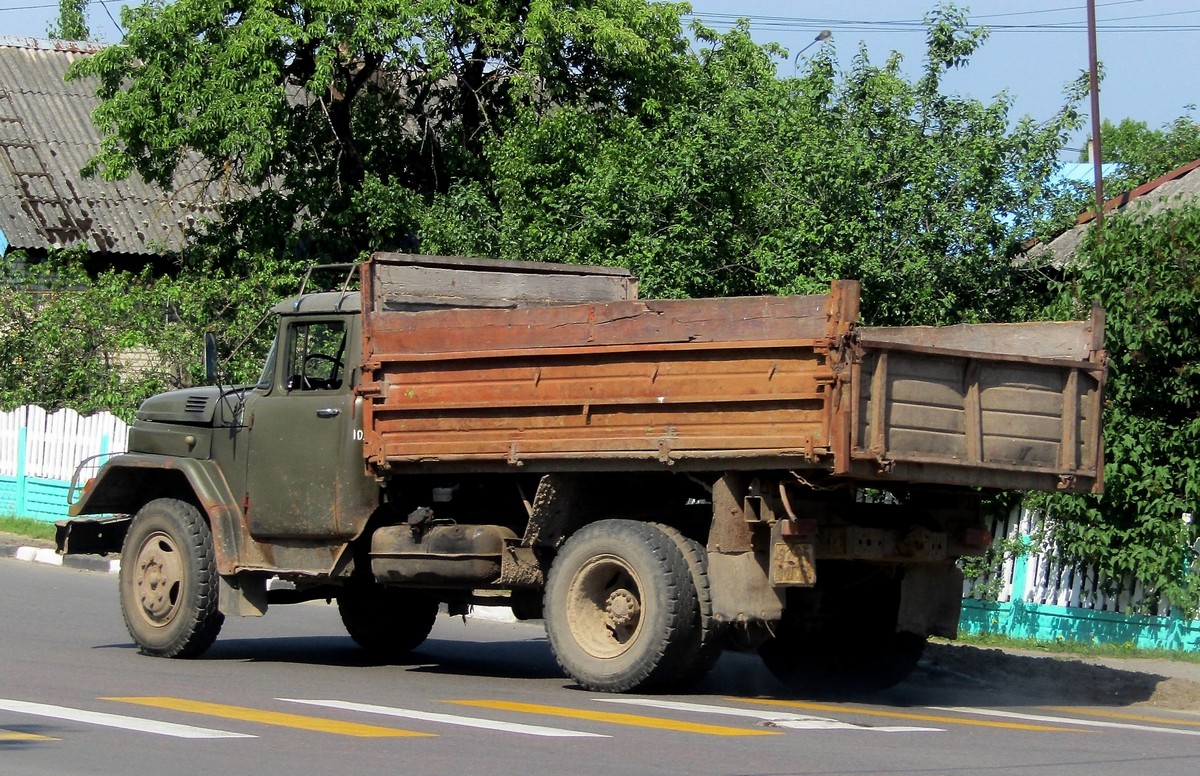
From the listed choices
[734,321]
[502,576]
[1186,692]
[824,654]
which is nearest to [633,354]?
[734,321]

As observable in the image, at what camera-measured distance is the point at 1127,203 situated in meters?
17.4

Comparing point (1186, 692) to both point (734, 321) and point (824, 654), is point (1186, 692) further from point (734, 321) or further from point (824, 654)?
point (734, 321)

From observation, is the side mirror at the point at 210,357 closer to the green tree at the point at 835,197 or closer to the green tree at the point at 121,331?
the green tree at the point at 835,197

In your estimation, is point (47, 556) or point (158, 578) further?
point (47, 556)

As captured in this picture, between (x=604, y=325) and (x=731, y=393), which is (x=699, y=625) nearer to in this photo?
(x=731, y=393)

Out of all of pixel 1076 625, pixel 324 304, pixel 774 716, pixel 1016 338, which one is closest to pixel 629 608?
pixel 774 716

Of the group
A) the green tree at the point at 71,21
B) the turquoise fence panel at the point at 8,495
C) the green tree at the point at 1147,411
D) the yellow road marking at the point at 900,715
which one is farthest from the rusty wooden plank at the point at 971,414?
the green tree at the point at 71,21

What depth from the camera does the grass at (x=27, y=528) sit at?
65.7ft

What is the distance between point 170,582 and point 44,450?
36.7ft

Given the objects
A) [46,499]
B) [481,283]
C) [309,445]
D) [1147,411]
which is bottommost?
[46,499]

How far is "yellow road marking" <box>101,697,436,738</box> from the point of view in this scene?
7.83 meters

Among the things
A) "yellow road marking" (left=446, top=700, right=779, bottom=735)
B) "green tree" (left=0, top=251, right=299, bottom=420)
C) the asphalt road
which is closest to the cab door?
the asphalt road

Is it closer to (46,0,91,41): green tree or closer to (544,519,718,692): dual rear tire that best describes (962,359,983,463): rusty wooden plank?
(544,519,718,692): dual rear tire

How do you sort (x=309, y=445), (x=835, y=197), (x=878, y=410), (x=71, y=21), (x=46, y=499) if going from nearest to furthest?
(x=878, y=410)
(x=309, y=445)
(x=835, y=197)
(x=46, y=499)
(x=71, y=21)
